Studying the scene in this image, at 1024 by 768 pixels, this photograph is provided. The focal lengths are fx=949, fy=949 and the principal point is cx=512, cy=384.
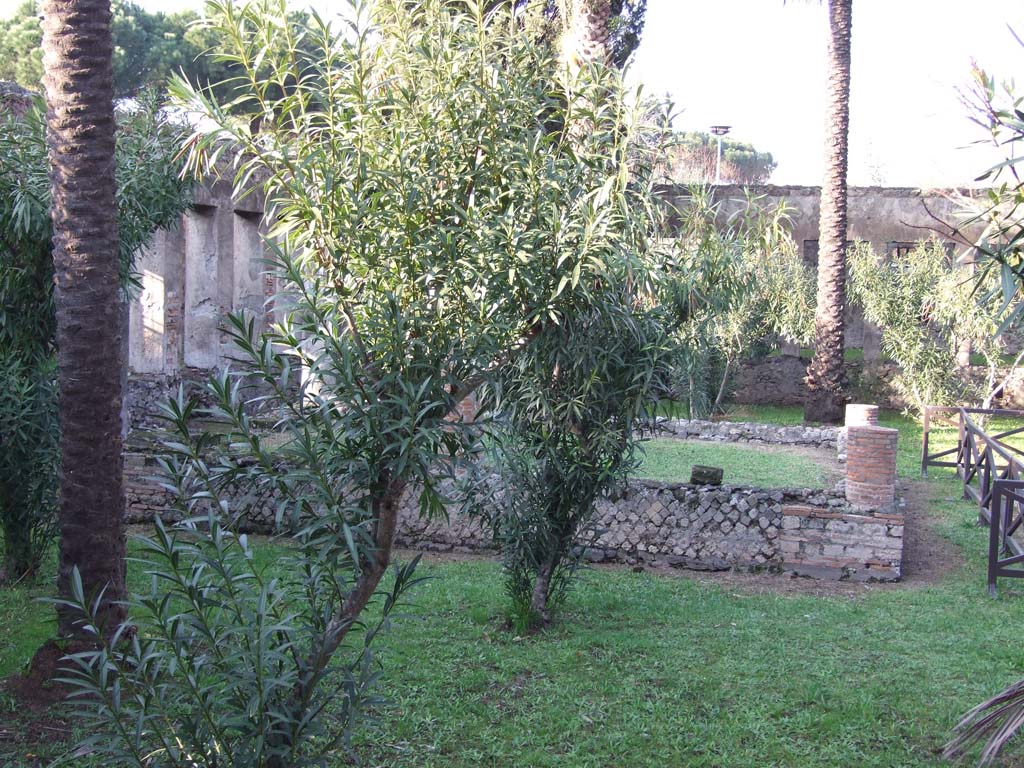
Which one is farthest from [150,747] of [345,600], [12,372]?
[12,372]

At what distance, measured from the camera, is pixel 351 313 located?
345 centimetres

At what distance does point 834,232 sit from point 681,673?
12.6 meters

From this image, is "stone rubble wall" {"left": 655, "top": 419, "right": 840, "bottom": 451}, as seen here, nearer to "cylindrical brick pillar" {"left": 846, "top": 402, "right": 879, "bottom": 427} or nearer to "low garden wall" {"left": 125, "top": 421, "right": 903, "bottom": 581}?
"cylindrical brick pillar" {"left": 846, "top": 402, "right": 879, "bottom": 427}

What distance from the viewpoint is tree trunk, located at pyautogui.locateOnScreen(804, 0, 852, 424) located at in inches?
659

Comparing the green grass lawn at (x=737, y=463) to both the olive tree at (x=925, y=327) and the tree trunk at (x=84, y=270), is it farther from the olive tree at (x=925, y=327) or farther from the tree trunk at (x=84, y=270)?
the tree trunk at (x=84, y=270)

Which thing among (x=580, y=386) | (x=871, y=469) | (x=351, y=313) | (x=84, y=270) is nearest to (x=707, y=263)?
(x=580, y=386)

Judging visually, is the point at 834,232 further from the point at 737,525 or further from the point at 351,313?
the point at 351,313

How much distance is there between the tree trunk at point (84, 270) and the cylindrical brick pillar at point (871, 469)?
7043 millimetres

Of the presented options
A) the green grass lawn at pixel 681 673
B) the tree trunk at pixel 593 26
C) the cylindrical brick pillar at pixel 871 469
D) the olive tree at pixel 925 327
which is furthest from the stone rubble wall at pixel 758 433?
the green grass lawn at pixel 681 673

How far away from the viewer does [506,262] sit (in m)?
3.57

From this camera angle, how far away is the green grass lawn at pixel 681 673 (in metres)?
4.83

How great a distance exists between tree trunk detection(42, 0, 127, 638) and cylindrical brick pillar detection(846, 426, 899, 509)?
7043mm

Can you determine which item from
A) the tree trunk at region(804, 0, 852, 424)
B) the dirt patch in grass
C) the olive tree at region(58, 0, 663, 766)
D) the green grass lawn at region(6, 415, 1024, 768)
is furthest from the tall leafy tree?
the tree trunk at region(804, 0, 852, 424)

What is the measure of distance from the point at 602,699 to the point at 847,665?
5.88 feet
